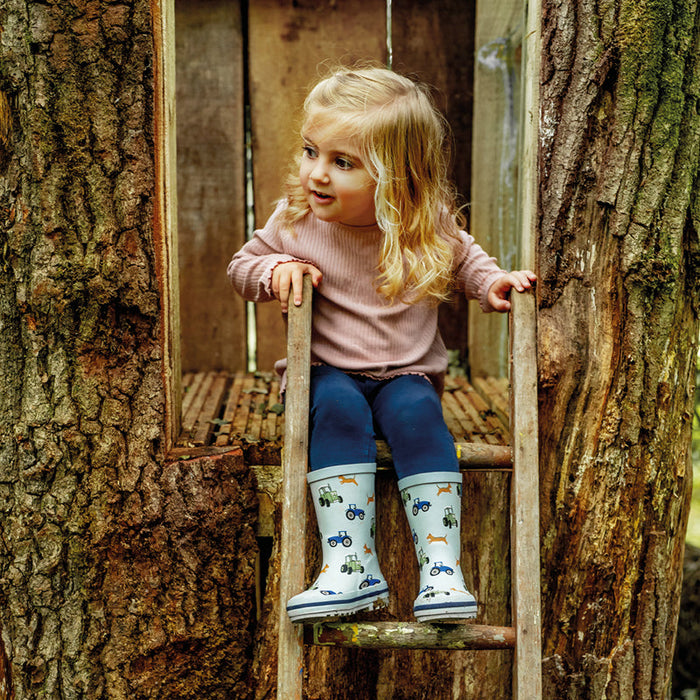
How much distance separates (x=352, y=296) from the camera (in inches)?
92.1

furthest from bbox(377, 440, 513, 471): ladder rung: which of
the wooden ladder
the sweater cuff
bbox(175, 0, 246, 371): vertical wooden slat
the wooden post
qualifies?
bbox(175, 0, 246, 371): vertical wooden slat

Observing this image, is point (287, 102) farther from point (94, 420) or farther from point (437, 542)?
point (437, 542)

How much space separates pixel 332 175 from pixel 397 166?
0.18 metres

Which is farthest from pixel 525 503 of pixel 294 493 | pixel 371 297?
pixel 371 297

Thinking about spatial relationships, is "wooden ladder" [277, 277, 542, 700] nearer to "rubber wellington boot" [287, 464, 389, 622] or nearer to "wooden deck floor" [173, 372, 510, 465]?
"rubber wellington boot" [287, 464, 389, 622]

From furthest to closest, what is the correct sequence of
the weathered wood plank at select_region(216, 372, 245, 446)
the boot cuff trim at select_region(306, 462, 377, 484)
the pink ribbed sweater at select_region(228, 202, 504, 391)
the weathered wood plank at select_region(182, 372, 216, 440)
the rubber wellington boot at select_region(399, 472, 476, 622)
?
the weathered wood plank at select_region(182, 372, 216, 440) < the weathered wood plank at select_region(216, 372, 245, 446) < the pink ribbed sweater at select_region(228, 202, 504, 391) < the boot cuff trim at select_region(306, 462, 377, 484) < the rubber wellington boot at select_region(399, 472, 476, 622)

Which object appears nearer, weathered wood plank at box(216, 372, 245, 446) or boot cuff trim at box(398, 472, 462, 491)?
boot cuff trim at box(398, 472, 462, 491)

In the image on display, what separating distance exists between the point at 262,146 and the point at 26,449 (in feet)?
6.04

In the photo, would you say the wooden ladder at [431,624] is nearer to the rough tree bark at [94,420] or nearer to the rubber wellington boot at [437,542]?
the rubber wellington boot at [437,542]

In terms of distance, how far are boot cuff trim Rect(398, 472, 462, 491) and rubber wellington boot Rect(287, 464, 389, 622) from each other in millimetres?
97

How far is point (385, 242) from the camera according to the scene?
2.23 m

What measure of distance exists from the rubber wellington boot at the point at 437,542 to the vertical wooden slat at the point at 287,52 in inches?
72.2

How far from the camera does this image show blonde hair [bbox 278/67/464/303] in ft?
7.06

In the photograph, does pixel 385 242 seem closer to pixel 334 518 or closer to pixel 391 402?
pixel 391 402
